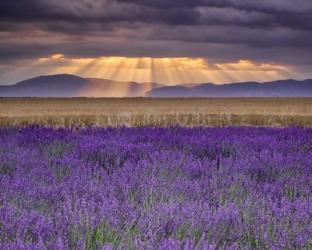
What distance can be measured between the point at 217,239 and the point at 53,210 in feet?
3.61

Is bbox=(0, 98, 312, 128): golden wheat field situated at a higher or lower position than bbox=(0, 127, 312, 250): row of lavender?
lower

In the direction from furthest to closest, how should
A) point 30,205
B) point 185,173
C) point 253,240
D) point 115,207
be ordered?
1. point 185,173
2. point 30,205
3. point 115,207
4. point 253,240

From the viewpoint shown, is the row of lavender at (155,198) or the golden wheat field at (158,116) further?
the golden wheat field at (158,116)

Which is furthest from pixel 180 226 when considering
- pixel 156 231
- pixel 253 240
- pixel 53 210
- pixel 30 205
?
pixel 30 205

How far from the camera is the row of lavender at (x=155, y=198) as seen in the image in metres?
3.00

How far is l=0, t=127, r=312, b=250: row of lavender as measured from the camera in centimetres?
300

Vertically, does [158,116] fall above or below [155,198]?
A: below

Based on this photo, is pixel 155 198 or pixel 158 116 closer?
pixel 155 198

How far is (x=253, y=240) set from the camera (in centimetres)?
322

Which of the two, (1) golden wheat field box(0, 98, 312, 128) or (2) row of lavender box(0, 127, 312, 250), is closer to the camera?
(2) row of lavender box(0, 127, 312, 250)

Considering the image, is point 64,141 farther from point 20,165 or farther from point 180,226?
point 180,226

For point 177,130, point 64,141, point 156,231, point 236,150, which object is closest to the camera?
point 156,231

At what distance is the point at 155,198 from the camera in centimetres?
411

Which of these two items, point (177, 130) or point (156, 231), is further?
point (177, 130)
